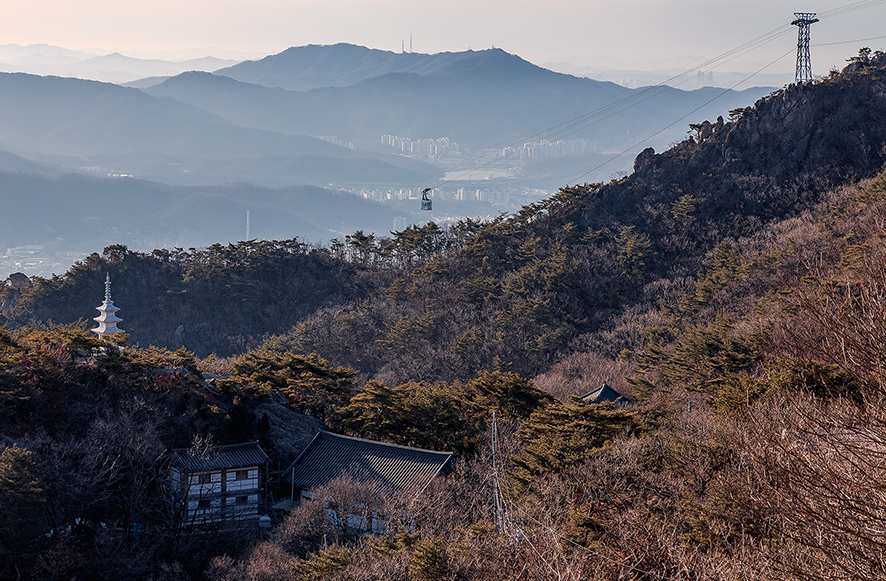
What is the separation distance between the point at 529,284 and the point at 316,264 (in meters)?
17.9

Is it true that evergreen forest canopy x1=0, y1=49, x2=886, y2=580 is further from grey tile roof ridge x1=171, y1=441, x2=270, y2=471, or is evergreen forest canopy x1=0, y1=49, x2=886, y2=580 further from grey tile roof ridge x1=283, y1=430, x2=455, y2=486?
grey tile roof ridge x1=283, y1=430, x2=455, y2=486

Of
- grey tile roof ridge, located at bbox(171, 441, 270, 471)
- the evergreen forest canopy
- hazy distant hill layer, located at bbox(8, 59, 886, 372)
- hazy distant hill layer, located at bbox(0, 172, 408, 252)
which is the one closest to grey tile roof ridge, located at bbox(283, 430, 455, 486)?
grey tile roof ridge, located at bbox(171, 441, 270, 471)

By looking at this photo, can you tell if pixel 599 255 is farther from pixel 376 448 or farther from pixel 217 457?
pixel 217 457

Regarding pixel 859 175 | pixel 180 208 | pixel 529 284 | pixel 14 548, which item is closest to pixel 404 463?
pixel 14 548

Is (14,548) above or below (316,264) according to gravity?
below

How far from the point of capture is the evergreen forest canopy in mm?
9945

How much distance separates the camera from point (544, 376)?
34875 millimetres

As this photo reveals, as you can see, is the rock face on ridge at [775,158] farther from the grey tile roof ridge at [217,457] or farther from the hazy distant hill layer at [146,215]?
the hazy distant hill layer at [146,215]

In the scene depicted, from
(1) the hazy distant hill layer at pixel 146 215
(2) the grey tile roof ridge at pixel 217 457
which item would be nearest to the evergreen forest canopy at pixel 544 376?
(2) the grey tile roof ridge at pixel 217 457

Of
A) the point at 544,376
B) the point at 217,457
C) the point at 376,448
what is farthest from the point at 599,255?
the point at 217,457

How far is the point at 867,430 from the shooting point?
6836 millimetres

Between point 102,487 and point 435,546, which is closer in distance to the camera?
point 435,546

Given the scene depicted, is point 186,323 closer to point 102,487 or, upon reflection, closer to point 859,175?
point 102,487

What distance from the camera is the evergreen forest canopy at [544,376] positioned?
995cm
